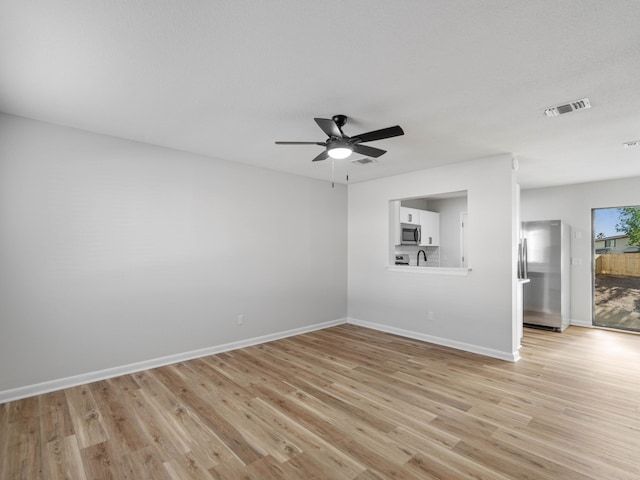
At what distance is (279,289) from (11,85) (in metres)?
3.71

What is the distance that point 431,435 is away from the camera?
246 centimetres

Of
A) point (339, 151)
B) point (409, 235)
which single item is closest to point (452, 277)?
point (409, 235)

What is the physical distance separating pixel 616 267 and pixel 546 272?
135 cm

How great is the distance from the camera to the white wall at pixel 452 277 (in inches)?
164

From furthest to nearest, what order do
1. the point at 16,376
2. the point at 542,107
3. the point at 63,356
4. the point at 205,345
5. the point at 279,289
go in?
1. the point at 279,289
2. the point at 205,345
3. the point at 63,356
4. the point at 16,376
5. the point at 542,107

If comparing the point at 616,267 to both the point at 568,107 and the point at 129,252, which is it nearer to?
the point at 568,107

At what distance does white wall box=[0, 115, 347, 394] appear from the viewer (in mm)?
3102

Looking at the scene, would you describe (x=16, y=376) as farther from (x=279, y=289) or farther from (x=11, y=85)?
(x=279, y=289)

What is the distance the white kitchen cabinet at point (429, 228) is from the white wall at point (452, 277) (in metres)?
1.96

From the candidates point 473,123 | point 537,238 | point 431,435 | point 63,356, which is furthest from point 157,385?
point 537,238

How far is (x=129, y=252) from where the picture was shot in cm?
371

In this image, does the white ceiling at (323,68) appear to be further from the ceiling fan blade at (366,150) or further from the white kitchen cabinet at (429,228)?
the white kitchen cabinet at (429,228)

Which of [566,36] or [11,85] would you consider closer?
[566,36]

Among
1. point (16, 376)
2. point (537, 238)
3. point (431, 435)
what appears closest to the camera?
point (431, 435)
